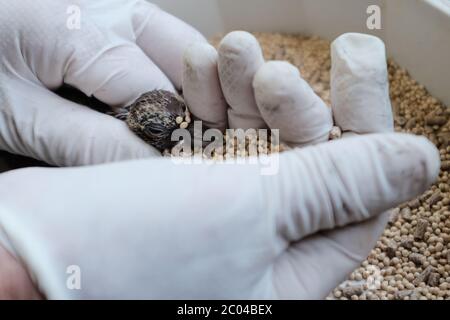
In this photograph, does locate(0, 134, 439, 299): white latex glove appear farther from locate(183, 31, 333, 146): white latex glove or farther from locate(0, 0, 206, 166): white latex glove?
locate(0, 0, 206, 166): white latex glove

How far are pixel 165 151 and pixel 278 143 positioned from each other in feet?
0.58

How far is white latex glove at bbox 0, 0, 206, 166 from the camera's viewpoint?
77cm

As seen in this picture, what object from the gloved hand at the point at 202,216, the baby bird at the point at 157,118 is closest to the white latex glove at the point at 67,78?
the baby bird at the point at 157,118

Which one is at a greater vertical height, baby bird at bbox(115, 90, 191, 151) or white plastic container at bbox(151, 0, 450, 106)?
white plastic container at bbox(151, 0, 450, 106)

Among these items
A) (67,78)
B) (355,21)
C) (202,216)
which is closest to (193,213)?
(202,216)

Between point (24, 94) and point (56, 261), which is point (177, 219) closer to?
point (56, 261)

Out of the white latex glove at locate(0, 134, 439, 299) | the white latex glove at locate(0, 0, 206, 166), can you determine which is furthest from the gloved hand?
the white latex glove at locate(0, 0, 206, 166)

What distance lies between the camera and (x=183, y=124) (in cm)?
78

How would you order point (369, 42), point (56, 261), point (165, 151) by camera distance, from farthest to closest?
point (165, 151)
point (369, 42)
point (56, 261)

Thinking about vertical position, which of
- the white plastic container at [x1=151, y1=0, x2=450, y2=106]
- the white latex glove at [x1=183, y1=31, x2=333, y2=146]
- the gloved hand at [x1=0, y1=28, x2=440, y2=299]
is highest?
the white plastic container at [x1=151, y1=0, x2=450, y2=106]

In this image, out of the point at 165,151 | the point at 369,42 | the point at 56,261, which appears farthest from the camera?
the point at 165,151

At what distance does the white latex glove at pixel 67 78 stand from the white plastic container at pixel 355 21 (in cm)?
41

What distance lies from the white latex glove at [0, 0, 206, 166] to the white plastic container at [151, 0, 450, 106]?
0.41 m
